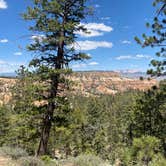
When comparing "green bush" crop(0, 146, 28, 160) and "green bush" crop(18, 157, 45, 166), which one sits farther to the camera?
"green bush" crop(0, 146, 28, 160)

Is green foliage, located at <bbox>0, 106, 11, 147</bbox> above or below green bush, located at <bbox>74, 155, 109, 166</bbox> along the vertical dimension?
below

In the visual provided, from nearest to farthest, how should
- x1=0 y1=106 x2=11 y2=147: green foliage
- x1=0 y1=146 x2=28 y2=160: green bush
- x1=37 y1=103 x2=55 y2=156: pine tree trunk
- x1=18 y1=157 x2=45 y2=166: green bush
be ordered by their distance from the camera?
x1=18 y1=157 x2=45 y2=166: green bush
x1=0 y1=146 x2=28 y2=160: green bush
x1=37 y1=103 x2=55 y2=156: pine tree trunk
x1=0 y1=106 x2=11 y2=147: green foliage

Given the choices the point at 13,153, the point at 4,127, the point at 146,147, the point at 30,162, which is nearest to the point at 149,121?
the point at 146,147

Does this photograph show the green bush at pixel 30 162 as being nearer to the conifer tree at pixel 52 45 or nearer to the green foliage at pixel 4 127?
the conifer tree at pixel 52 45

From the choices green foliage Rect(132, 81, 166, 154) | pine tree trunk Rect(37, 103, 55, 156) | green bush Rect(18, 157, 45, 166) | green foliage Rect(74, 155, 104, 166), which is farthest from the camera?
green foliage Rect(132, 81, 166, 154)

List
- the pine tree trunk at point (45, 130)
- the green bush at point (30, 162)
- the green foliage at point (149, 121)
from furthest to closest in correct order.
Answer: the green foliage at point (149, 121), the pine tree trunk at point (45, 130), the green bush at point (30, 162)

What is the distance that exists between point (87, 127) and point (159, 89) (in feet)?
99.3

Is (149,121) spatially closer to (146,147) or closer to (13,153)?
(146,147)

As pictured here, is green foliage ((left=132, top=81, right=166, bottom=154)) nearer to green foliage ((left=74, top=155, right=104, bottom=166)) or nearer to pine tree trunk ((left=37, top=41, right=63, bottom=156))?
pine tree trunk ((left=37, top=41, right=63, bottom=156))

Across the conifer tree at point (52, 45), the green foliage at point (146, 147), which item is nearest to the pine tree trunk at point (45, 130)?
the conifer tree at point (52, 45)

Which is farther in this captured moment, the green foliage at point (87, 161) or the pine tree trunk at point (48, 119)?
the pine tree trunk at point (48, 119)

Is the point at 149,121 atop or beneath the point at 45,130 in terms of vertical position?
beneath

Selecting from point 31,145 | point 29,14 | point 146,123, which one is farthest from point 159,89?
point 31,145

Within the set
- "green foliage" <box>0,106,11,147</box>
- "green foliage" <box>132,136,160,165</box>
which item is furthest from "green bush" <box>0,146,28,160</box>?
"green foliage" <box>0,106,11,147</box>
